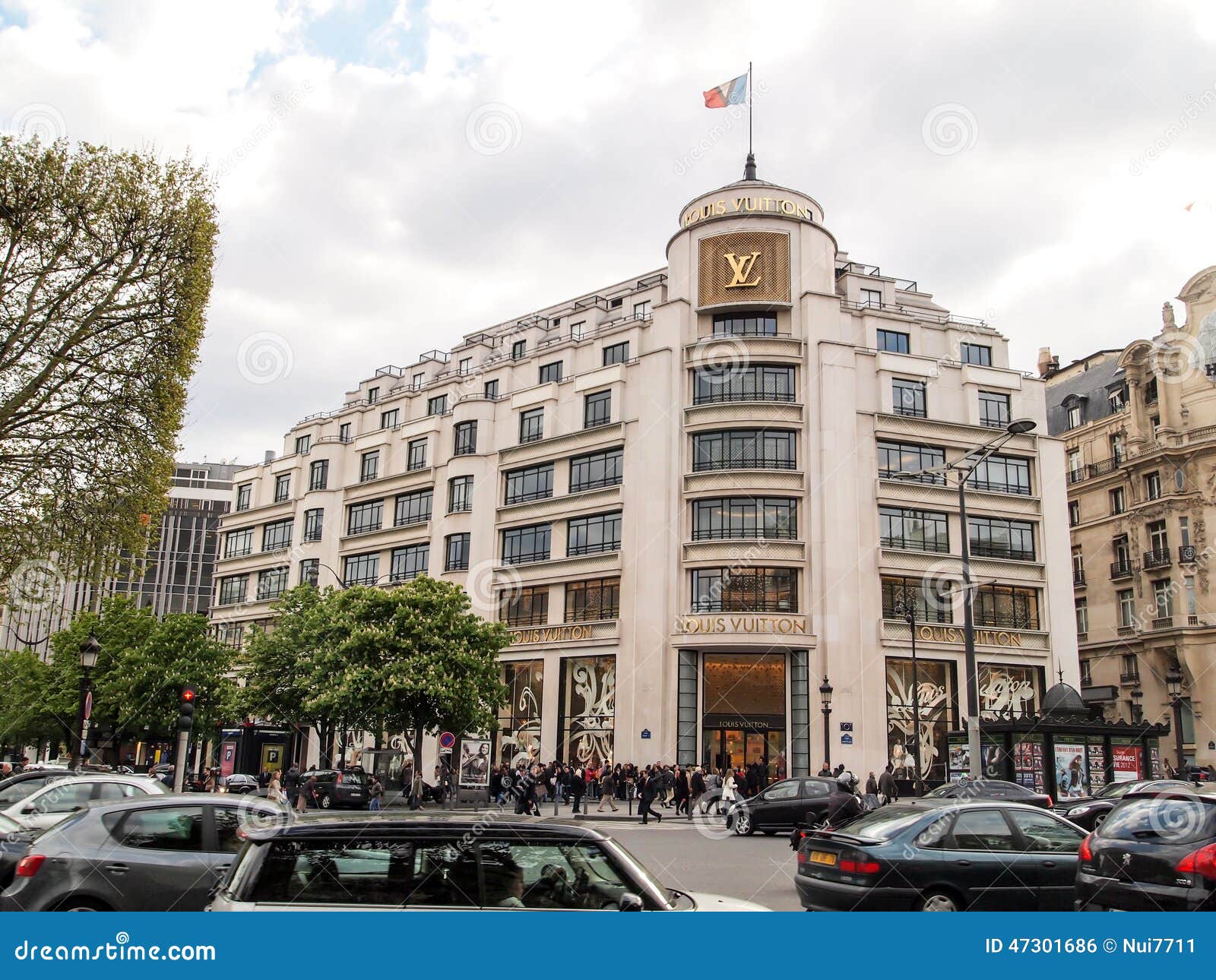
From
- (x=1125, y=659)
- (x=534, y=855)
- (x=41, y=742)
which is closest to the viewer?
(x=534, y=855)

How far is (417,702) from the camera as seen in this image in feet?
117

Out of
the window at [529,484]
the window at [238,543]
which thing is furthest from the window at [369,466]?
the window at [529,484]

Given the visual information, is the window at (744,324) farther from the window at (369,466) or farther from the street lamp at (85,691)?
the street lamp at (85,691)

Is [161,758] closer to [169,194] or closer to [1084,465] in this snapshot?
[169,194]

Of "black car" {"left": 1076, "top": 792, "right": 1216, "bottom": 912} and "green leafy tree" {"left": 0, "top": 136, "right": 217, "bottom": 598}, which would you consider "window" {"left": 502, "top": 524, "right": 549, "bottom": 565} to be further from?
"black car" {"left": 1076, "top": 792, "right": 1216, "bottom": 912}

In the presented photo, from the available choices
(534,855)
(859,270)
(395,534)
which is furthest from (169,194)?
(859,270)

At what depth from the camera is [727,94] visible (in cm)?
4394

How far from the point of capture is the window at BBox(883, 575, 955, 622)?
43.4 meters

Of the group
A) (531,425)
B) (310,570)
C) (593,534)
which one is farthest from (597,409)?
(310,570)

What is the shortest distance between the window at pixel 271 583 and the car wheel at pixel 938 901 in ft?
184

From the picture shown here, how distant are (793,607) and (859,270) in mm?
21172

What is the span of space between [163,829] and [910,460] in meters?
40.7

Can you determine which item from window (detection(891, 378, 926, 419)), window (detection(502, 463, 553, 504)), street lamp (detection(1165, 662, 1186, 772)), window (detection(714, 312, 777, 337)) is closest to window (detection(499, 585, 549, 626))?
window (detection(502, 463, 553, 504))

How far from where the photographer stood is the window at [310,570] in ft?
192
